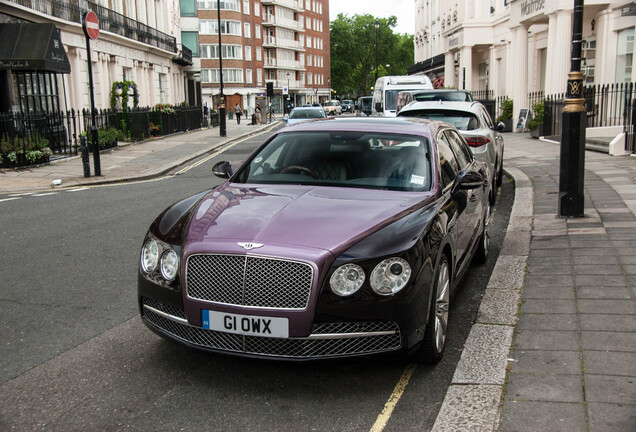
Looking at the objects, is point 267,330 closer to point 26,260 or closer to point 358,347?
point 358,347

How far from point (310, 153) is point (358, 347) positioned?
2.00 meters

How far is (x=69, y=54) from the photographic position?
87.5 feet

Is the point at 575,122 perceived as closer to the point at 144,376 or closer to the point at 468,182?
the point at 468,182

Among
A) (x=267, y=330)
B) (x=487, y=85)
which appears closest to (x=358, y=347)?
(x=267, y=330)

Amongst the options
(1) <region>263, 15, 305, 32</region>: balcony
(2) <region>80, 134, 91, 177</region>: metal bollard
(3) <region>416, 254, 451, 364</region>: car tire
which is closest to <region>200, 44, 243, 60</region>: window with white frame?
(1) <region>263, 15, 305, 32</region>: balcony

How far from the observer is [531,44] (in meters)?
30.7

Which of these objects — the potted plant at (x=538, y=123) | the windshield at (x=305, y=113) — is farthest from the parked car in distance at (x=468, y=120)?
the windshield at (x=305, y=113)

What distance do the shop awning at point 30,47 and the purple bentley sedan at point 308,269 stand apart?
1755 cm

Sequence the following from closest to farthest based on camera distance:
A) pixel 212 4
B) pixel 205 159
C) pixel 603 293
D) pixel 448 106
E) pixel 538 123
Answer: pixel 603 293 → pixel 448 106 → pixel 205 159 → pixel 538 123 → pixel 212 4

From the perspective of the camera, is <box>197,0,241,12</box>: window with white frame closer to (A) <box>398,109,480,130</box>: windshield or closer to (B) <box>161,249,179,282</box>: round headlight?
(A) <box>398,109,480,130</box>: windshield

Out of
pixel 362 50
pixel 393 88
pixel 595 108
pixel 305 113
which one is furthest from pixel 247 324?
pixel 362 50

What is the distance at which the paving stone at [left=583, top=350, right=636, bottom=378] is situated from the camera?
12.6 feet

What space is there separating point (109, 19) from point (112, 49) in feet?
4.57

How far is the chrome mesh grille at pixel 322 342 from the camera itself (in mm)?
3580
